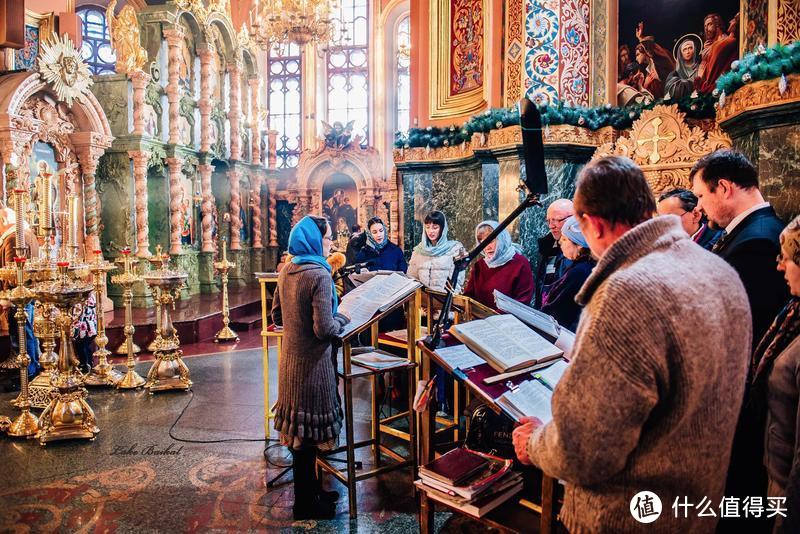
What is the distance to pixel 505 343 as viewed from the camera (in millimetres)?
2141

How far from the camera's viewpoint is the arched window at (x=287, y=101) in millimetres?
17594

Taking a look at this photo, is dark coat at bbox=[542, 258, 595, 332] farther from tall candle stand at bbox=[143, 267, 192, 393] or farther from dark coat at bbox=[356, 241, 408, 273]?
tall candle stand at bbox=[143, 267, 192, 393]

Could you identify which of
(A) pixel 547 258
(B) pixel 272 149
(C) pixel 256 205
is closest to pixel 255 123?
(B) pixel 272 149

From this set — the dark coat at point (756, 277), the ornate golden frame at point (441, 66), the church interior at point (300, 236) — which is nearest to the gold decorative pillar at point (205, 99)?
the church interior at point (300, 236)

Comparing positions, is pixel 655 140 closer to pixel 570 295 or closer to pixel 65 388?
pixel 570 295

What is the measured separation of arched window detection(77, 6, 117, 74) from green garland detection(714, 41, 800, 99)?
49.0 feet

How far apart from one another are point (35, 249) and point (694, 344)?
6729 millimetres

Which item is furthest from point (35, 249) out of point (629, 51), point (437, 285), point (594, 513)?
point (629, 51)

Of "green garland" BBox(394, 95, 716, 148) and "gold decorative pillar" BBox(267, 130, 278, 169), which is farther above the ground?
"gold decorative pillar" BBox(267, 130, 278, 169)

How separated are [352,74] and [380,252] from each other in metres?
12.5

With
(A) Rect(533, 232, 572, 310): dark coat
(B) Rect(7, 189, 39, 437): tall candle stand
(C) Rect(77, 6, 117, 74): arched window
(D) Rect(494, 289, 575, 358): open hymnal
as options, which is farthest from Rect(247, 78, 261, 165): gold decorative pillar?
(D) Rect(494, 289, 575, 358): open hymnal

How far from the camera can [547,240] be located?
14.4ft

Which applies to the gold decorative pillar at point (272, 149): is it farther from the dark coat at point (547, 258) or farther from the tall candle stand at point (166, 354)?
the dark coat at point (547, 258)

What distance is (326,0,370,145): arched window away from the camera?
57.2 feet
